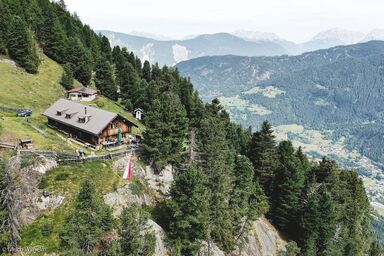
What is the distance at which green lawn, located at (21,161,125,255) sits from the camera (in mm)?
44562

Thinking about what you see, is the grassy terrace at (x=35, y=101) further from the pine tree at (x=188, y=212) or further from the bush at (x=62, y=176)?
the pine tree at (x=188, y=212)

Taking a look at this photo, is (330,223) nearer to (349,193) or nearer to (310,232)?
(310,232)

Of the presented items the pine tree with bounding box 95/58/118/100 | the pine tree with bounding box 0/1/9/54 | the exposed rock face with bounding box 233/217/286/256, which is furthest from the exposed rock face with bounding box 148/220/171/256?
the pine tree with bounding box 0/1/9/54

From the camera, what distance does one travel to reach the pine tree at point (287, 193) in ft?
241

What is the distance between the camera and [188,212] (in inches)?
1973

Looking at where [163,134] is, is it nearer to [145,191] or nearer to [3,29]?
[145,191]

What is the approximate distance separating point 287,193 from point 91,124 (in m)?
43.0

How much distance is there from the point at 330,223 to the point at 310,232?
4349 millimetres

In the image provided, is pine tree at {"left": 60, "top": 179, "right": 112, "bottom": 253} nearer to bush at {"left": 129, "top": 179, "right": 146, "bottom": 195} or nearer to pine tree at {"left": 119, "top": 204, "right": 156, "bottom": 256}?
pine tree at {"left": 119, "top": 204, "right": 156, "bottom": 256}

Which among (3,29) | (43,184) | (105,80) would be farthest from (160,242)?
(3,29)

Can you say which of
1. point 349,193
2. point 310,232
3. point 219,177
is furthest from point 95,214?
point 349,193

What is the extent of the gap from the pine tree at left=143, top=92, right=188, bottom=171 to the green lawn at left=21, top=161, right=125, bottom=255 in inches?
317

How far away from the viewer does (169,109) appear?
63.6 meters

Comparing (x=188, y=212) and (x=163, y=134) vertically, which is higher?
(x=163, y=134)
